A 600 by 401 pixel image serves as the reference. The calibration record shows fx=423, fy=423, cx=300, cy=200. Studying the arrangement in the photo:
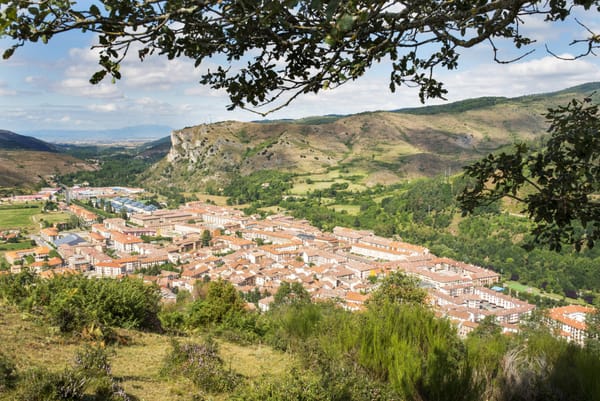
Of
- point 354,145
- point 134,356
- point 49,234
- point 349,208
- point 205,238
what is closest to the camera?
point 134,356

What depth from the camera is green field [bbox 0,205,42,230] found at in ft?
179

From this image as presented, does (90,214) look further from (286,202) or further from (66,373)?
(66,373)

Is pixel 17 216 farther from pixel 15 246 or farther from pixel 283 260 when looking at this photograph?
pixel 283 260

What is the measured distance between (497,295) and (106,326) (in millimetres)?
35921

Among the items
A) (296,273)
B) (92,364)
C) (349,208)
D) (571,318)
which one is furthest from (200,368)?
(349,208)

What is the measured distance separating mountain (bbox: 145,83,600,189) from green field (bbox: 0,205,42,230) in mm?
43620

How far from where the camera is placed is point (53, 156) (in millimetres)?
116125

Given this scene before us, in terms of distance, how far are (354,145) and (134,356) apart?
119 metres

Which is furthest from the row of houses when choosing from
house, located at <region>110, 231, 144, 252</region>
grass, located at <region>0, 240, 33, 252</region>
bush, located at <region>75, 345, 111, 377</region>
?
bush, located at <region>75, 345, 111, 377</region>

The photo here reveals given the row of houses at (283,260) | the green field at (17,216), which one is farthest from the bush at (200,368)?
the green field at (17,216)

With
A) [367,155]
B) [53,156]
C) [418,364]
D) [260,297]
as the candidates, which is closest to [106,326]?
[418,364]

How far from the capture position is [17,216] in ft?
A: 197

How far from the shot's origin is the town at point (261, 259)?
3189 cm

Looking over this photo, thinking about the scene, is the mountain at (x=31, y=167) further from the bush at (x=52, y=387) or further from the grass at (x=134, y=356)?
the bush at (x=52, y=387)
